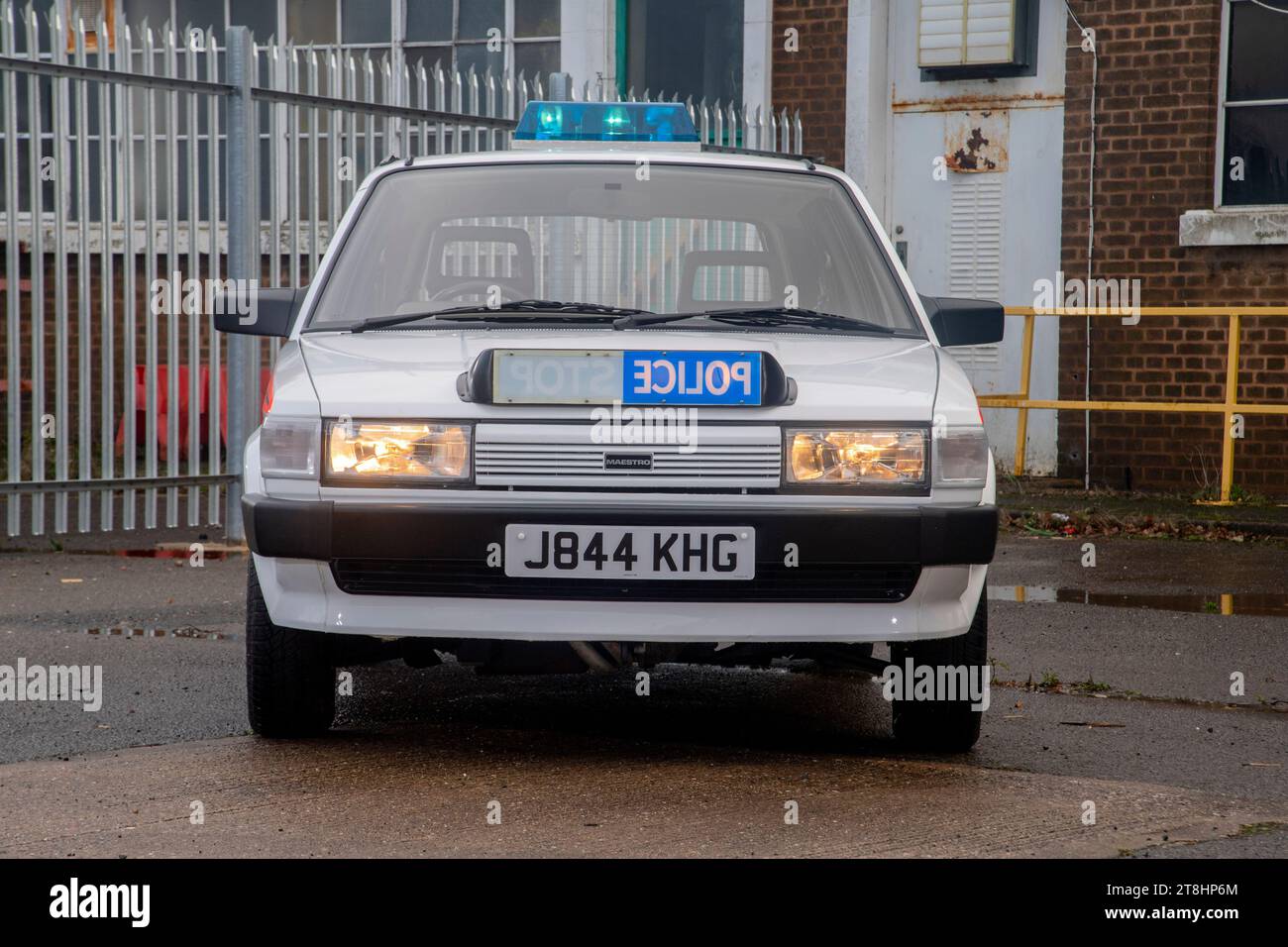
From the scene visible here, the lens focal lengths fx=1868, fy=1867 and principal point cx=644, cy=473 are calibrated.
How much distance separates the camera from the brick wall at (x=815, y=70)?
13.4 m

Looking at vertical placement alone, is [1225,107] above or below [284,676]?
above

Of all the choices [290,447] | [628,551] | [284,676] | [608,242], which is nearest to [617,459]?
[628,551]

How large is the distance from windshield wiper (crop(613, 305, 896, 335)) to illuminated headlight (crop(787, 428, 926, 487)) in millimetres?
694

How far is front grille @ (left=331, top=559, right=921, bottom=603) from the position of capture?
443 cm

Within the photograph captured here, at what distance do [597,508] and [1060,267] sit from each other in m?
9.10

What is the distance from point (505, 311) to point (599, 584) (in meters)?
1.00

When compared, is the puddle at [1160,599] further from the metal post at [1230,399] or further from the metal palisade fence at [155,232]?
the metal palisade fence at [155,232]

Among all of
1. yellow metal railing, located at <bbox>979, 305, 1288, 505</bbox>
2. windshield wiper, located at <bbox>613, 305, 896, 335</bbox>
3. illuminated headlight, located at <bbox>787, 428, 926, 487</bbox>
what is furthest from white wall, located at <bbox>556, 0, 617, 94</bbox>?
illuminated headlight, located at <bbox>787, 428, 926, 487</bbox>

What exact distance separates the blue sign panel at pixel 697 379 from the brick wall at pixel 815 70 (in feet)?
30.3

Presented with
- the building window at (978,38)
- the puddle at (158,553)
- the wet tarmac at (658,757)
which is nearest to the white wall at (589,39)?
the building window at (978,38)

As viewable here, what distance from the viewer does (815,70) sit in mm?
13508

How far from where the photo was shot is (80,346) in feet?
30.0

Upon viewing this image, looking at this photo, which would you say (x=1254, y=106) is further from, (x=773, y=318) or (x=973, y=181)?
(x=773, y=318)

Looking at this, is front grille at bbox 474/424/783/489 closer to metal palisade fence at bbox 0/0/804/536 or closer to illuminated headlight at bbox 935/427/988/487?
illuminated headlight at bbox 935/427/988/487
